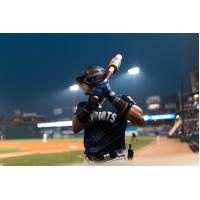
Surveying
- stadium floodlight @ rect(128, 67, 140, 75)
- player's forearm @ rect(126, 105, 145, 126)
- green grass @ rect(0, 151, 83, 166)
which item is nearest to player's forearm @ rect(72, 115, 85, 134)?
player's forearm @ rect(126, 105, 145, 126)

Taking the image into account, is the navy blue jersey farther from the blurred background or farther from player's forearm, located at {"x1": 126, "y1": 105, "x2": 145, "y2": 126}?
the blurred background

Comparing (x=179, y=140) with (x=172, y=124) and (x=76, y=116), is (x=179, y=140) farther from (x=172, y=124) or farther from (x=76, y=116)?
(x=76, y=116)

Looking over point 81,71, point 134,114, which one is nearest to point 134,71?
point 81,71

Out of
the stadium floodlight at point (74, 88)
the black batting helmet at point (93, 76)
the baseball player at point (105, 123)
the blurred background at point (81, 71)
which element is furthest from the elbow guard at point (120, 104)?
the stadium floodlight at point (74, 88)

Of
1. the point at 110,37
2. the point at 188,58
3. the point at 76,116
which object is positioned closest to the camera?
the point at 76,116

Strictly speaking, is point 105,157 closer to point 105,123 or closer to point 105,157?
point 105,157

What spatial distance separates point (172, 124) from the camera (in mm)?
6270

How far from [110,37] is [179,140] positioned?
268 centimetres

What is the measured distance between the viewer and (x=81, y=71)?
523 centimetres

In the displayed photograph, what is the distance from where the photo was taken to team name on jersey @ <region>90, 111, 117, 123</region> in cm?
241

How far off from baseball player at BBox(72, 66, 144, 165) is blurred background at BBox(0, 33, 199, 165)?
1984 mm

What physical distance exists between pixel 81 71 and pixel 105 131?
2.92m

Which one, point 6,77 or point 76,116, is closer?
point 76,116
